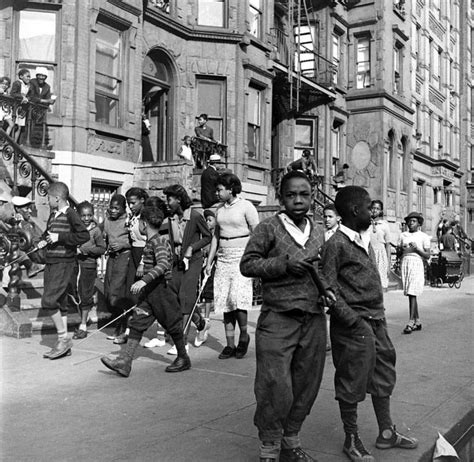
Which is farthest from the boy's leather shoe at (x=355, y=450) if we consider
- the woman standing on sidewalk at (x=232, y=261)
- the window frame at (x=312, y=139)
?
the window frame at (x=312, y=139)

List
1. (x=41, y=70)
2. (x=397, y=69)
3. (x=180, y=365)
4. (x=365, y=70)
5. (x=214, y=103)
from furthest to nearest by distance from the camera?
(x=397, y=69) < (x=365, y=70) < (x=214, y=103) < (x=41, y=70) < (x=180, y=365)

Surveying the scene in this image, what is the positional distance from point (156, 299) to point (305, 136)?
708 inches

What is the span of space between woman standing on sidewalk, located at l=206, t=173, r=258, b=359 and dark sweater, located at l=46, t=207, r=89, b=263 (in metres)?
1.53

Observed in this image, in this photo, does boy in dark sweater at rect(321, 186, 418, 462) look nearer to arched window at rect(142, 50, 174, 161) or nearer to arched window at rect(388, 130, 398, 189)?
arched window at rect(142, 50, 174, 161)

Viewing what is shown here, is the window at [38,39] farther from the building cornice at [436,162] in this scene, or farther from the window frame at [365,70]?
the building cornice at [436,162]

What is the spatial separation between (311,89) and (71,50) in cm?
1031

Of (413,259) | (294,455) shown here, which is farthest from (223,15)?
(294,455)

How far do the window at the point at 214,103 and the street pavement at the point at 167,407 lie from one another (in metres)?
10.6

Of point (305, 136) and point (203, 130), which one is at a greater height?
point (305, 136)

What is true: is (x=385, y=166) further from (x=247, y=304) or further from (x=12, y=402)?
(x=12, y=402)

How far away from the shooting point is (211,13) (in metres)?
17.1

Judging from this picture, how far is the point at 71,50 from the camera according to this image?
42.9 ft

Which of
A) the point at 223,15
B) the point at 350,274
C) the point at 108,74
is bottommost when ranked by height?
the point at 350,274

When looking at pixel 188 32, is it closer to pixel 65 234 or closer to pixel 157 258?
pixel 65 234
